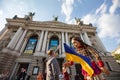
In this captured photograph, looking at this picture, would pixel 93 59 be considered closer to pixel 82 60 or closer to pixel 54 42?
pixel 82 60

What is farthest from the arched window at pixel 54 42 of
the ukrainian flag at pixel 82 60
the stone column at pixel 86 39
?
the ukrainian flag at pixel 82 60

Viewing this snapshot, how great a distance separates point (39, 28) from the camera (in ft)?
71.7

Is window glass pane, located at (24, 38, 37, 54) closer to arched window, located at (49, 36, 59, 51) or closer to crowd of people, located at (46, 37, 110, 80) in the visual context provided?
arched window, located at (49, 36, 59, 51)

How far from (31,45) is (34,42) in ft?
3.05

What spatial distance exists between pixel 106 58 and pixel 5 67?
51.4 feet

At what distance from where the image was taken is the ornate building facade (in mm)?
14852

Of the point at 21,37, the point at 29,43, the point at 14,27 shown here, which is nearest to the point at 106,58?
the point at 29,43

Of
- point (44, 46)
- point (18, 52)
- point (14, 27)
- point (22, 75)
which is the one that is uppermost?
point (14, 27)

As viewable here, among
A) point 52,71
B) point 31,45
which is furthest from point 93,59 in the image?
point 31,45

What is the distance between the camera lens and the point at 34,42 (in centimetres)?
1950

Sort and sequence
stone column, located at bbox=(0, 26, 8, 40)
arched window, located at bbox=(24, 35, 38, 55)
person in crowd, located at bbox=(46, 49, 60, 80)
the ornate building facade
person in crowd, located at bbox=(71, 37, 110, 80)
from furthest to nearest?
stone column, located at bbox=(0, 26, 8, 40) < arched window, located at bbox=(24, 35, 38, 55) < the ornate building facade < person in crowd, located at bbox=(46, 49, 60, 80) < person in crowd, located at bbox=(71, 37, 110, 80)

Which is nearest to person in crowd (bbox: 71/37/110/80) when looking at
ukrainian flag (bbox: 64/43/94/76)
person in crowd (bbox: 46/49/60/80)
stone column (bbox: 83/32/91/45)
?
ukrainian flag (bbox: 64/43/94/76)

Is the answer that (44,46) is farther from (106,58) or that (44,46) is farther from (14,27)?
(106,58)

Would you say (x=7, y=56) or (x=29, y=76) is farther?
(x=7, y=56)
